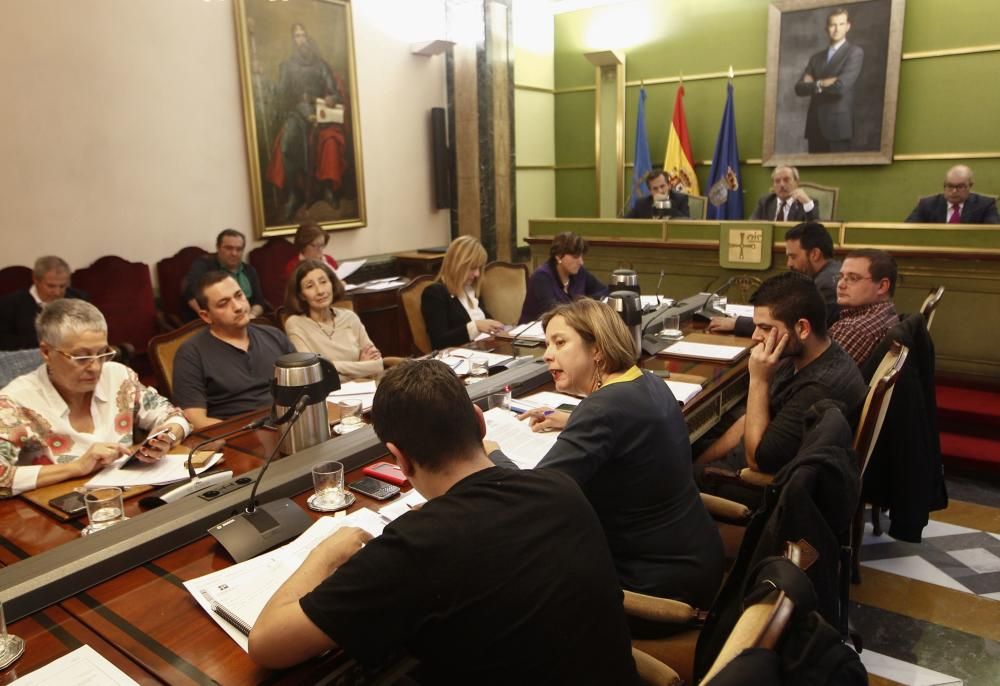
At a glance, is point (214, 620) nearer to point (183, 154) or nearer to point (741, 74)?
point (183, 154)

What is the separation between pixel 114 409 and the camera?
218cm

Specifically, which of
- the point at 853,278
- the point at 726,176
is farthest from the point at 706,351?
the point at 726,176

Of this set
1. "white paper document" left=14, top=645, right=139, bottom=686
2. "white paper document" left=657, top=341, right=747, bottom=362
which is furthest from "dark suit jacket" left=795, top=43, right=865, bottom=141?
"white paper document" left=14, top=645, right=139, bottom=686

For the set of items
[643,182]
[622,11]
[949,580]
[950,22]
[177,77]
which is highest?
[622,11]

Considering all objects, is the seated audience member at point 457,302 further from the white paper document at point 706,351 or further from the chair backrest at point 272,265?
the chair backrest at point 272,265

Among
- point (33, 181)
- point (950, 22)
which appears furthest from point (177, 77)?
point (950, 22)

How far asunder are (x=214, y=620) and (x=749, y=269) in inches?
158

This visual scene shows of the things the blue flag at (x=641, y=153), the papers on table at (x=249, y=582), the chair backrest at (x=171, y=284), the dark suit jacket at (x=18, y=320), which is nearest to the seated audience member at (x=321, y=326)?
the papers on table at (x=249, y=582)

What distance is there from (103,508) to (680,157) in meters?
6.32

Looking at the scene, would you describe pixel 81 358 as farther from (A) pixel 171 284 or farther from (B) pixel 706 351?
(A) pixel 171 284

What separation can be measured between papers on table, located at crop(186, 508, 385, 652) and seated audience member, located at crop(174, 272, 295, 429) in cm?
120

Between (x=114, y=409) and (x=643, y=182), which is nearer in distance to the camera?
(x=114, y=409)

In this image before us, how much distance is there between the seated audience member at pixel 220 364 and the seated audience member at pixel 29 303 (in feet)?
6.00

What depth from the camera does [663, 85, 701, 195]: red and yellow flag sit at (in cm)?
691
